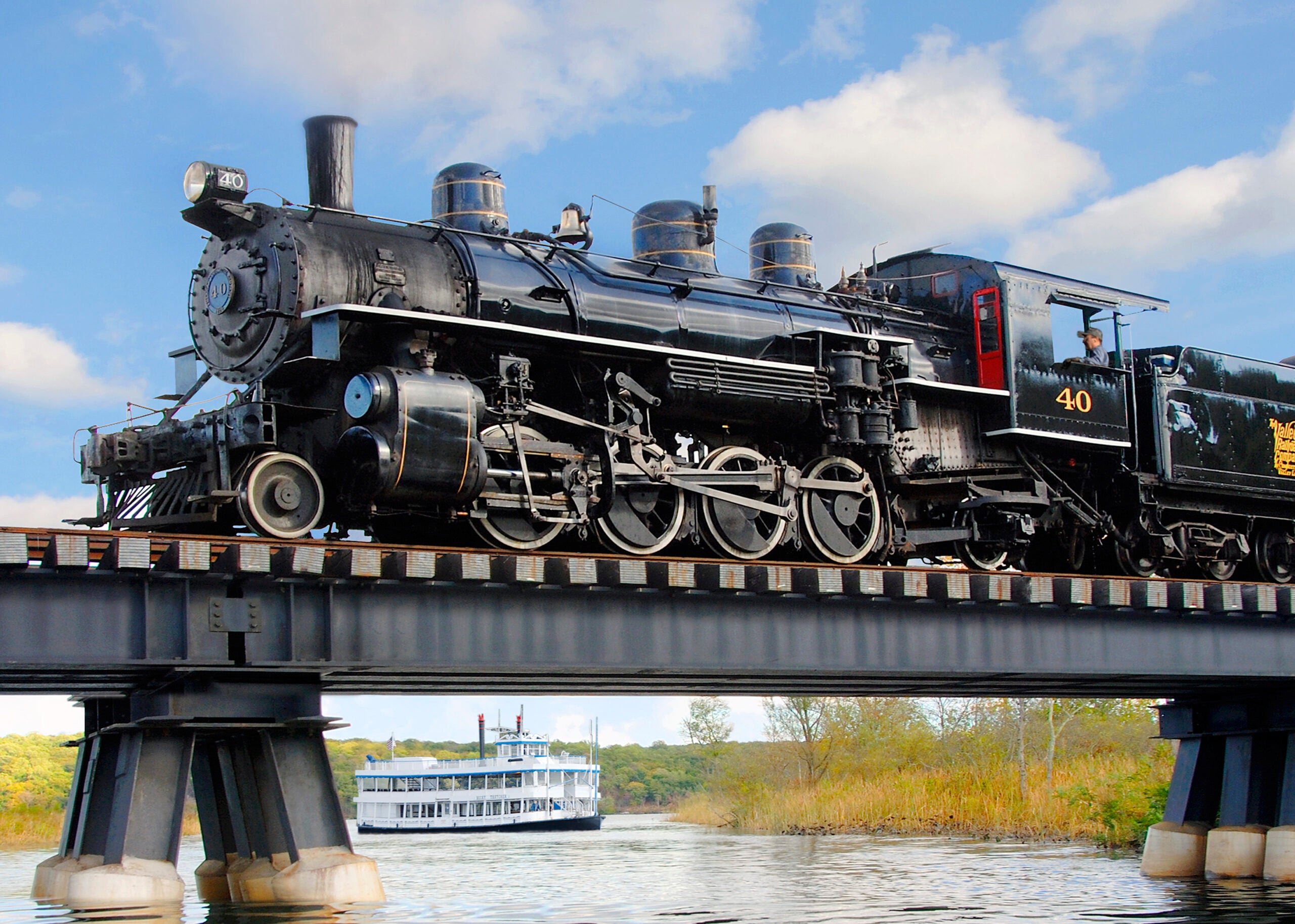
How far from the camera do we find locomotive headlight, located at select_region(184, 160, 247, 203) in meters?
13.0

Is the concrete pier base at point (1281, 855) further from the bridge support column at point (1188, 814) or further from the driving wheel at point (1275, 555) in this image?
the driving wheel at point (1275, 555)

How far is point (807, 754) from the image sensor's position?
136ft

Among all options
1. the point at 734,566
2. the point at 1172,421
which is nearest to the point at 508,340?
the point at 734,566

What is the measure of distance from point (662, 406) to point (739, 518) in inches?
55.9

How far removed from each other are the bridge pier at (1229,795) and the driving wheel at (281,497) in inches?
503

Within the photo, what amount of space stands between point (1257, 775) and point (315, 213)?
1390cm

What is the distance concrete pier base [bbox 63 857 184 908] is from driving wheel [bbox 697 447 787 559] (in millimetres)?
6155

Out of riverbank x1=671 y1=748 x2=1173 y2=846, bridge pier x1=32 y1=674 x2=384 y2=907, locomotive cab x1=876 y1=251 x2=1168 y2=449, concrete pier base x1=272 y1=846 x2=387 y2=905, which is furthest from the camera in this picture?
riverbank x1=671 y1=748 x2=1173 y2=846

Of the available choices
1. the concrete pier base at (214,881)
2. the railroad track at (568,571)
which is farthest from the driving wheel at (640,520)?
the concrete pier base at (214,881)

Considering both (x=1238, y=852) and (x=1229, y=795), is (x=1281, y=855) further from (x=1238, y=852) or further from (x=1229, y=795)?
(x=1229, y=795)

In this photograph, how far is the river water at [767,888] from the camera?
1377 centimetres

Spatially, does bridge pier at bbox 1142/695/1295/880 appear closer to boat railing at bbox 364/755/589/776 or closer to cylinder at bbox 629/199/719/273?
cylinder at bbox 629/199/719/273

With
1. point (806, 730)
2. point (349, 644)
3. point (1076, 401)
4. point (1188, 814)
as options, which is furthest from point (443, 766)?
point (349, 644)

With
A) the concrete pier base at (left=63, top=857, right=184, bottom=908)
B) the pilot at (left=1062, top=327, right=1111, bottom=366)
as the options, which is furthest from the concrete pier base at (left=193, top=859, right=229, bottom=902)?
the pilot at (left=1062, top=327, right=1111, bottom=366)
